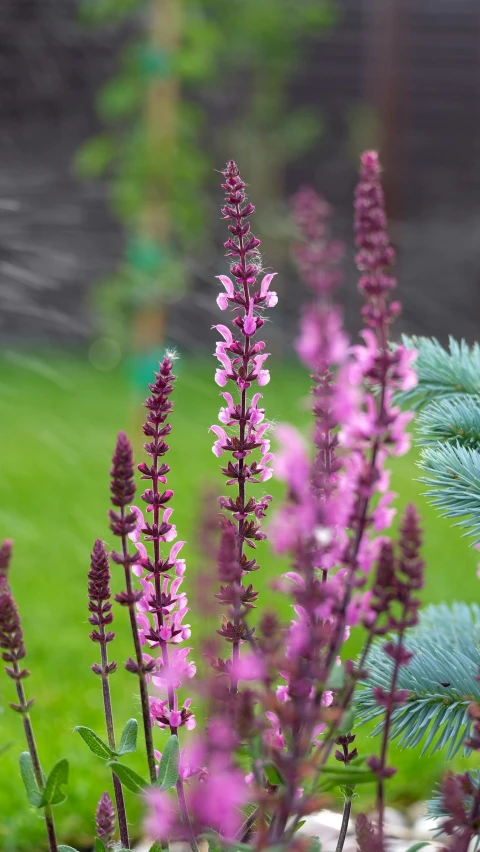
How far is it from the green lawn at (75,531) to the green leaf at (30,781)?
26 centimetres

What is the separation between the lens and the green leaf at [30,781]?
958 mm

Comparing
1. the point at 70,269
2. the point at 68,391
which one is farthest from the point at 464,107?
the point at 68,391

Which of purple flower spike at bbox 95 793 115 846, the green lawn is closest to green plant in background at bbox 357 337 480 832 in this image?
the green lawn

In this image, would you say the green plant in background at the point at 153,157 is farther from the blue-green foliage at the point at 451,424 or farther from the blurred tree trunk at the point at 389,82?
the blue-green foliage at the point at 451,424

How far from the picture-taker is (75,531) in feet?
14.4

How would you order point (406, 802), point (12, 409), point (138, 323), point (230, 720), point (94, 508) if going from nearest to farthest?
1. point (230, 720)
2. point (406, 802)
3. point (94, 508)
4. point (138, 323)
5. point (12, 409)

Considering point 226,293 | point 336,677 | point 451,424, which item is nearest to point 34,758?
point 336,677

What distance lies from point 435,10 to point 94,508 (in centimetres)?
644

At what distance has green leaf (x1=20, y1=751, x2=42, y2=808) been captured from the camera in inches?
37.7

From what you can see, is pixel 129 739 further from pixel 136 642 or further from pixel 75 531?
pixel 75 531

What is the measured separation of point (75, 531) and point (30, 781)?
3451 millimetres

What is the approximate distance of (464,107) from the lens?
9.24m

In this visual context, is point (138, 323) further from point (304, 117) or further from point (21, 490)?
point (304, 117)

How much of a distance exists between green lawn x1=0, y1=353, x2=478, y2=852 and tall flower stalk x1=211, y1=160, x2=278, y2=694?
78 millimetres
